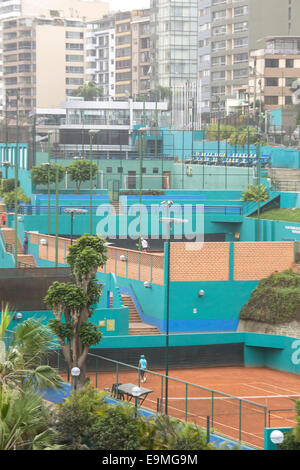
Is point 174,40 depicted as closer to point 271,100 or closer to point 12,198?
point 271,100

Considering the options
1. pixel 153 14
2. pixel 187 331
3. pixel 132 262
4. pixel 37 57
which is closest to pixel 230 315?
pixel 187 331

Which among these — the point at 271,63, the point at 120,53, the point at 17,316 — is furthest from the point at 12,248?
the point at 120,53

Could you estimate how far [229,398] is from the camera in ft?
93.5

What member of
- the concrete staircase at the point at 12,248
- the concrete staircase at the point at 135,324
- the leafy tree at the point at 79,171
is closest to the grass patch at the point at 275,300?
the concrete staircase at the point at 135,324

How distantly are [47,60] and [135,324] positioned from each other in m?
143

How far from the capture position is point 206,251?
4794 centimetres

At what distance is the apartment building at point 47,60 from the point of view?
183625 mm

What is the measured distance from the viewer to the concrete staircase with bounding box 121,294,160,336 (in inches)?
1809

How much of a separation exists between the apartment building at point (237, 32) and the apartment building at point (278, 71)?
19.2 feet

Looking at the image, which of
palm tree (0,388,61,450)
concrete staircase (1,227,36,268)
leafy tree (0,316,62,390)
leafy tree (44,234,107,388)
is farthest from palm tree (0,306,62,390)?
concrete staircase (1,227,36,268)

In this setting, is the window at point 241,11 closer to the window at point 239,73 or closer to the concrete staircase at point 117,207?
the window at point 239,73

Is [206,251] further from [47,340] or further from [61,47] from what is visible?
[61,47]

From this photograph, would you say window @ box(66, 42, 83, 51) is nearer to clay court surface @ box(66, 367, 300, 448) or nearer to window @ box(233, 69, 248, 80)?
window @ box(233, 69, 248, 80)

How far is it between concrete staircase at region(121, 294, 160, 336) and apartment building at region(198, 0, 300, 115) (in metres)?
76.1
